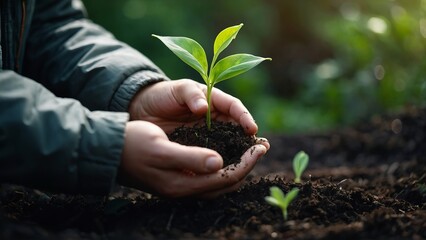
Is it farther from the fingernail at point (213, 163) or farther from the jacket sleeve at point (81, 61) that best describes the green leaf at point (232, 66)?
the jacket sleeve at point (81, 61)

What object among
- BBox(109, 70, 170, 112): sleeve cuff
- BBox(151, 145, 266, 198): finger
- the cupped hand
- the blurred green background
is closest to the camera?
BBox(151, 145, 266, 198): finger

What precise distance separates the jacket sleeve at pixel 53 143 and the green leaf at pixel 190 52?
329 mm

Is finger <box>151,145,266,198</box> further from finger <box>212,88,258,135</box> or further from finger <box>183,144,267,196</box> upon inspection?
finger <box>212,88,258,135</box>

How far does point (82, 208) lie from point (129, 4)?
4117 millimetres

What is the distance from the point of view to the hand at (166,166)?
5.66ft

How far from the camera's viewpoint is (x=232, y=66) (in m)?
1.99

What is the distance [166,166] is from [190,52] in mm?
445

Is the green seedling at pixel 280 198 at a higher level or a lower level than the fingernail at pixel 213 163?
higher

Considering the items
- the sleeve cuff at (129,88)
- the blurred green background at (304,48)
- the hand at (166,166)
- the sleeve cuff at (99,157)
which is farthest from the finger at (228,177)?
the blurred green background at (304,48)

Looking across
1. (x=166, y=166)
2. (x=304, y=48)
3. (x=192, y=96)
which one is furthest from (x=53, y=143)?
(x=304, y=48)

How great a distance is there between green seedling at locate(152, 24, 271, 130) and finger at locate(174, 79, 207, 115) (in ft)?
0.10

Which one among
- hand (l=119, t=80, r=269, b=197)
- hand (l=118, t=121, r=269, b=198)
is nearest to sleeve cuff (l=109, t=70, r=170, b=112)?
hand (l=119, t=80, r=269, b=197)

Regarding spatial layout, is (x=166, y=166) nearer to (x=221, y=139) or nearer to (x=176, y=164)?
(x=176, y=164)

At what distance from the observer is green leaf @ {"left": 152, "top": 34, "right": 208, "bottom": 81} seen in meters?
1.96
